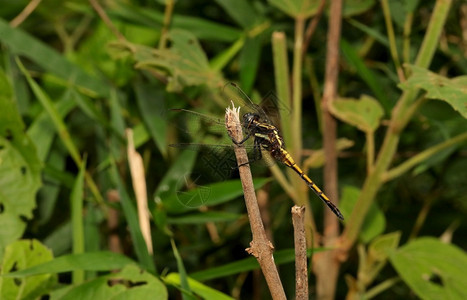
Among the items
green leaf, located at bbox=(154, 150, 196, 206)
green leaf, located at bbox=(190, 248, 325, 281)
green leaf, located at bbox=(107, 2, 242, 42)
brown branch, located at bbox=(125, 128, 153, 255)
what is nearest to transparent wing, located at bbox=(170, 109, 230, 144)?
green leaf, located at bbox=(154, 150, 196, 206)

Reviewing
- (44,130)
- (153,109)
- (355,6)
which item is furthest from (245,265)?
(355,6)

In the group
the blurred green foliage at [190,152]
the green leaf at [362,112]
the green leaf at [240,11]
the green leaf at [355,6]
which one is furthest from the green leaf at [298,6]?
the green leaf at [362,112]

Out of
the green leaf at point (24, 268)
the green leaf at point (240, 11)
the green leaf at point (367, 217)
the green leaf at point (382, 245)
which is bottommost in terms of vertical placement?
the green leaf at point (24, 268)

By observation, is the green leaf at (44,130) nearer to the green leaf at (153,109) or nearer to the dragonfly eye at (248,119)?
the green leaf at (153,109)

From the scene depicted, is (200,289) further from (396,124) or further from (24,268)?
(396,124)

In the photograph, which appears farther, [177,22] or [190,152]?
[177,22]

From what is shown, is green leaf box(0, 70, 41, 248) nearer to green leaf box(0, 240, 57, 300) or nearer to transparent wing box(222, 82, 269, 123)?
green leaf box(0, 240, 57, 300)
